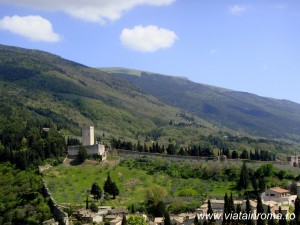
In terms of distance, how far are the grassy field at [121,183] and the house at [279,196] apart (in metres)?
8.27

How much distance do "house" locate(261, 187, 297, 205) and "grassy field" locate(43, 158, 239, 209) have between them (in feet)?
27.1

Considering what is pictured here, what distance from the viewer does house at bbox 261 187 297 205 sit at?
69.4m

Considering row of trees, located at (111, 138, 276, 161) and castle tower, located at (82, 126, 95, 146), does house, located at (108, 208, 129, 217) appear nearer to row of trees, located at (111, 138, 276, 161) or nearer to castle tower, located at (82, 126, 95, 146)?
row of trees, located at (111, 138, 276, 161)

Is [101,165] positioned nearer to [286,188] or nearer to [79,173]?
[79,173]

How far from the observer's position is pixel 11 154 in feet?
328

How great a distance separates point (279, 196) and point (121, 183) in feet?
91.1

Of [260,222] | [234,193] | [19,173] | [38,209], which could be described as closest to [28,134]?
[19,173]

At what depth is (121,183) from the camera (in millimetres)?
88125

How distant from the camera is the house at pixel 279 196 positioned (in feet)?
228

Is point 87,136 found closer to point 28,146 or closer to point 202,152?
point 28,146

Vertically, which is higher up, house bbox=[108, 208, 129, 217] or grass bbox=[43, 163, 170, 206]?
grass bbox=[43, 163, 170, 206]

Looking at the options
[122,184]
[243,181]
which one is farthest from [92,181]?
[243,181]

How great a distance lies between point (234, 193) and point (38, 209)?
90.7 feet

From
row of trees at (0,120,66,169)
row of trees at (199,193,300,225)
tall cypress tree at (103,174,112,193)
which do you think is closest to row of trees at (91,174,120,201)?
tall cypress tree at (103,174,112,193)
